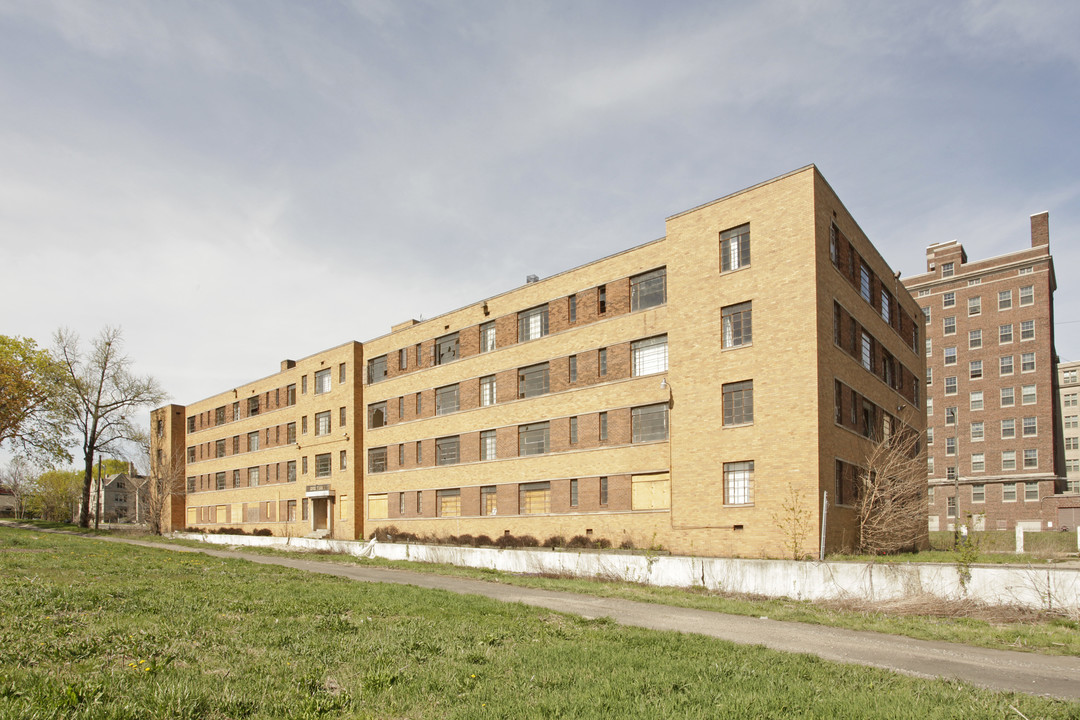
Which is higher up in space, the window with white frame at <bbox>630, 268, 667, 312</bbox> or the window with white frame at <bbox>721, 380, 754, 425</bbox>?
the window with white frame at <bbox>630, 268, 667, 312</bbox>

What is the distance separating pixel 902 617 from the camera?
18.1 metres

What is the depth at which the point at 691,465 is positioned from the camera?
30875mm

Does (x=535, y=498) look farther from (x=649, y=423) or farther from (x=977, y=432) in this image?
(x=977, y=432)

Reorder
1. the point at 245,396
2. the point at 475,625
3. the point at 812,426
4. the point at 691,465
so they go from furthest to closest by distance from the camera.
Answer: the point at 245,396 → the point at 691,465 → the point at 812,426 → the point at 475,625

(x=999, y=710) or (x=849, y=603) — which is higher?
(x=999, y=710)

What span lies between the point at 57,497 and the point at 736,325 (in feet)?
377

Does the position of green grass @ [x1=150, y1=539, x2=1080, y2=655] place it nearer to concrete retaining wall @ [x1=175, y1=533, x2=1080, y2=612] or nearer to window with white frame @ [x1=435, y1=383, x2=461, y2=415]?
concrete retaining wall @ [x1=175, y1=533, x2=1080, y2=612]

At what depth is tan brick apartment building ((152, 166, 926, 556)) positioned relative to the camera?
1136 inches

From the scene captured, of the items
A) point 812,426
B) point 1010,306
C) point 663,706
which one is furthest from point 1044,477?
point 663,706

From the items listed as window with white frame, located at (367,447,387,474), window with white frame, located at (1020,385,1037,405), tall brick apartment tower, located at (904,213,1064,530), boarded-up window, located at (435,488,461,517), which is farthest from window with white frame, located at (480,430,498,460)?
window with white frame, located at (1020,385,1037,405)

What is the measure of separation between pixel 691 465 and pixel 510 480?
1197 centimetres

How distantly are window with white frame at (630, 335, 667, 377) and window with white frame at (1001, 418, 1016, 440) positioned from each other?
60.7m

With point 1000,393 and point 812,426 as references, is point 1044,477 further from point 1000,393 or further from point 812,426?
point 812,426

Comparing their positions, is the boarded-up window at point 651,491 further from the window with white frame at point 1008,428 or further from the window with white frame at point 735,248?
the window with white frame at point 1008,428
